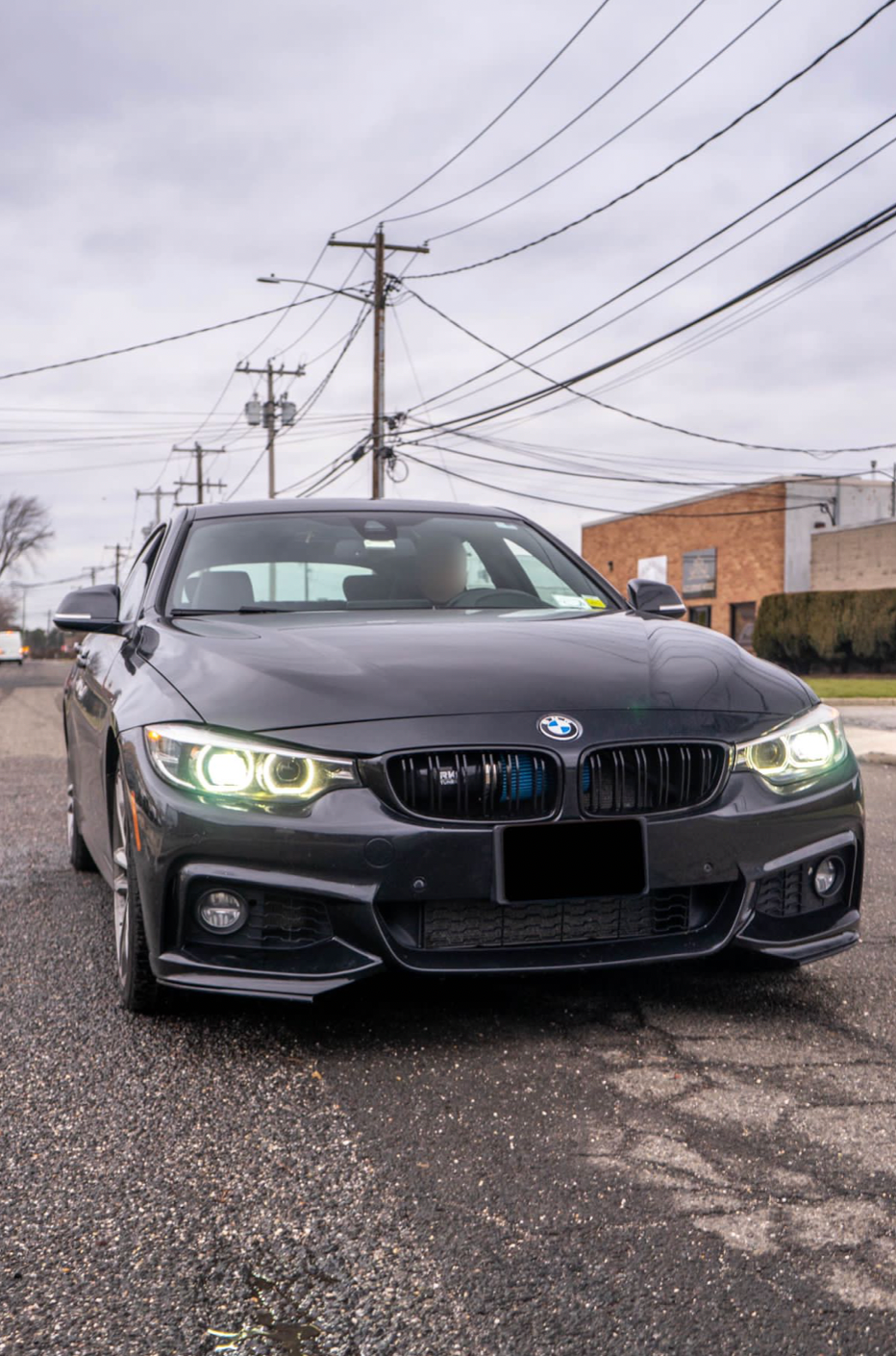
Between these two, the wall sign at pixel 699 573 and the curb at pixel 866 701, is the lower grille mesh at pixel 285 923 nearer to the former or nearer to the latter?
the curb at pixel 866 701

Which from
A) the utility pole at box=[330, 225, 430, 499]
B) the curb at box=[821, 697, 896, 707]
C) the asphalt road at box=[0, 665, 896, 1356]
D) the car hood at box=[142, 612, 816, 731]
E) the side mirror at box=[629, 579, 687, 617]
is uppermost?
the utility pole at box=[330, 225, 430, 499]

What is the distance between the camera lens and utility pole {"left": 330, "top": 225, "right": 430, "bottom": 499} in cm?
2967

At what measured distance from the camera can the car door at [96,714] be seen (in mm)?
4066

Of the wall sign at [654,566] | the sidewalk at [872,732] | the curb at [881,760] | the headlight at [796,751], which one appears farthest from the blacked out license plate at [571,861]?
the wall sign at [654,566]

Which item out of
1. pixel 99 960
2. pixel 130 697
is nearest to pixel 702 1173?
pixel 130 697

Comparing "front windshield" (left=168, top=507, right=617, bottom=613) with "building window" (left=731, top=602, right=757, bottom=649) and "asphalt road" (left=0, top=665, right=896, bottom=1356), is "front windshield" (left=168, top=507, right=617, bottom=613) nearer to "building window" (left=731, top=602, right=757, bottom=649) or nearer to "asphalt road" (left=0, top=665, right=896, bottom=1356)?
"asphalt road" (left=0, top=665, right=896, bottom=1356)

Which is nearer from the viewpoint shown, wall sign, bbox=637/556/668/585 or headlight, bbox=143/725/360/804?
headlight, bbox=143/725/360/804

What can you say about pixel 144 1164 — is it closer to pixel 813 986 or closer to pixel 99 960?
pixel 99 960

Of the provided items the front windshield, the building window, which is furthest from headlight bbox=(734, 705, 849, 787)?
the building window

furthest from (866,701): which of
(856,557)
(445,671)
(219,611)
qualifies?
(856,557)

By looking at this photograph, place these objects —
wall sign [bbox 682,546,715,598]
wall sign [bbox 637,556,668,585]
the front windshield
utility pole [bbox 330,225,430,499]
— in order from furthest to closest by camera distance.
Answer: wall sign [bbox 637,556,668,585]
wall sign [bbox 682,546,715,598]
utility pole [bbox 330,225,430,499]
the front windshield

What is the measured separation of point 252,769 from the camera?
3064mm

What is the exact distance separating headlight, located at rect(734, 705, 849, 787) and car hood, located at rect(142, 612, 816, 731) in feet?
0.17

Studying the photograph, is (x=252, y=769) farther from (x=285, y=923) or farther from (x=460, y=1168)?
(x=460, y=1168)
